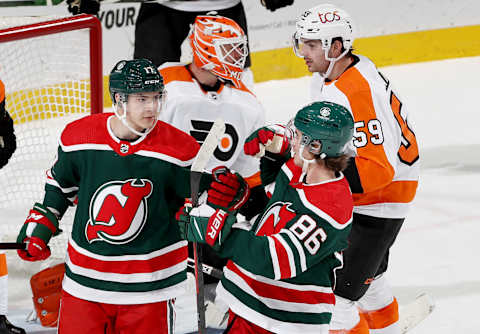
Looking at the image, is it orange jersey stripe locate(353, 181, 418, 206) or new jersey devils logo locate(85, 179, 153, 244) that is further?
orange jersey stripe locate(353, 181, 418, 206)

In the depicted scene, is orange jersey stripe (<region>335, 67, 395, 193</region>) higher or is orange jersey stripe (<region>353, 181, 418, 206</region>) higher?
orange jersey stripe (<region>335, 67, 395, 193</region>)

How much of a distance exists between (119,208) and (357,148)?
76 centimetres

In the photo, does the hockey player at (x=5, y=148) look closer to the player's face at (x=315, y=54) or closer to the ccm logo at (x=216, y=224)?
the player's face at (x=315, y=54)

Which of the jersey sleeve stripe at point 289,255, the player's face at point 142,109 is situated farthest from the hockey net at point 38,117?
the jersey sleeve stripe at point 289,255

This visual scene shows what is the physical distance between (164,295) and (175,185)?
0.29 metres

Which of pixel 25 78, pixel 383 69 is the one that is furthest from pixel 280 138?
pixel 383 69

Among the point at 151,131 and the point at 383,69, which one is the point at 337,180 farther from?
the point at 383,69

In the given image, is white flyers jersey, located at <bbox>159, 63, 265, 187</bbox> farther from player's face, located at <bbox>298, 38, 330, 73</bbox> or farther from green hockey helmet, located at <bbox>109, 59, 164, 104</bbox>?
green hockey helmet, located at <bbox>109, 59, 164, 104</bbox>

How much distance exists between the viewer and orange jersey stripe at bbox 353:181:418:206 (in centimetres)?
249

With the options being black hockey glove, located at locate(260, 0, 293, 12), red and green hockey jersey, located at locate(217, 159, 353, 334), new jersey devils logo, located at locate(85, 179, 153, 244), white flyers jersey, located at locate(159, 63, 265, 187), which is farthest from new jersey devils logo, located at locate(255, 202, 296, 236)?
black hockey glove, located at locate(260, 0, 293, 12)

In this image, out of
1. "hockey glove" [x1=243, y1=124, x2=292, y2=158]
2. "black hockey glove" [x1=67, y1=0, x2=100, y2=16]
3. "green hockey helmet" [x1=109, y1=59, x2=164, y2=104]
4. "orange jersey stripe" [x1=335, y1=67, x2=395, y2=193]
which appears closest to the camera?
"green hockey helmet" [x1=109, y1=59, x2=164, y2=104]

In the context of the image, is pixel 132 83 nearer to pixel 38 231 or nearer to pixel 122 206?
pixel 122 206

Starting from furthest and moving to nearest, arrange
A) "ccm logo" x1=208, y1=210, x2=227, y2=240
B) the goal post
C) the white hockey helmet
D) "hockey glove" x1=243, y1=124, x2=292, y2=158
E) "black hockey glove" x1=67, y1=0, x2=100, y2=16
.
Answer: "black hockey glove" x1=67, y1=0, x2=100, y2=16 < the goal post < the white hockey helmet < "hockey glove" x1=243, y1=124, x2=292, y2=158 < "ccm logo" x1=208, y1=210, x2=227, y2=240

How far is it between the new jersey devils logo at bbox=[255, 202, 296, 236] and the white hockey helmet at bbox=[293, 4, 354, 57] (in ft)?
2.39
